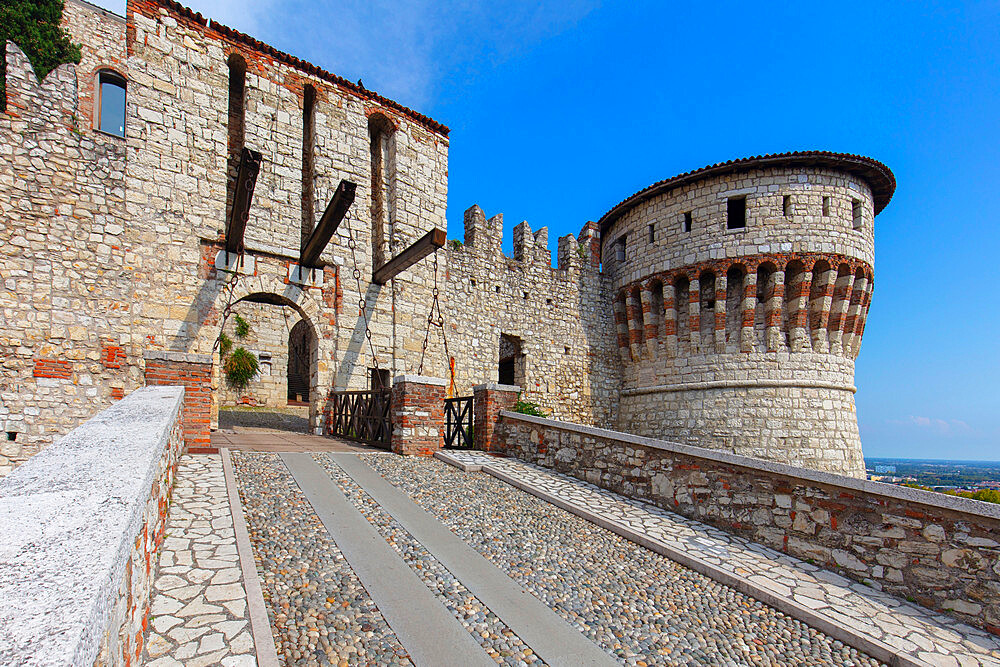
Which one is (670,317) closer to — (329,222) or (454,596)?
(329,222)

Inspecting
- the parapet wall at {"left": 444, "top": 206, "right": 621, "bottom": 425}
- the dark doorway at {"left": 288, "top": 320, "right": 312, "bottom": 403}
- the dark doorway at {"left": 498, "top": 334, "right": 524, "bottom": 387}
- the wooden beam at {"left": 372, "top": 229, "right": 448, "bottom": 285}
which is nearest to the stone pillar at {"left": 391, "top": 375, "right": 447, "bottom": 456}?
the wooden beam at {"left": 372, "top": 229, "right": 448, "bottom": 285}

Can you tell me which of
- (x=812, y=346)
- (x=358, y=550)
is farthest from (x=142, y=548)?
(x=812, y=346)

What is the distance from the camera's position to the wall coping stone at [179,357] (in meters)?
6.06

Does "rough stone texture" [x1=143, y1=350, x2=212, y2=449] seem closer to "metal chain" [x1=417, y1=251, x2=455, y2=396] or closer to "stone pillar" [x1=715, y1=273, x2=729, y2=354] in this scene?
"metal chain" [x1=417, y1=251, x2=455, y2=396]

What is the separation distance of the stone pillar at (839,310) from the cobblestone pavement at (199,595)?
46.1 ft

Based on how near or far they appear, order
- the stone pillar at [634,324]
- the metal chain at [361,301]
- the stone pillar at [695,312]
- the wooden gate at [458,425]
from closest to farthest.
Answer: the wooden gate at [458,425]
the metal chain at [361,301]
the stone pillar at [695,312]
the stone pillar at [634,324]

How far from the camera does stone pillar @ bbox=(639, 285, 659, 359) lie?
14.7 m

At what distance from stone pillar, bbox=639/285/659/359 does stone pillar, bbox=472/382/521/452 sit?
7080mm

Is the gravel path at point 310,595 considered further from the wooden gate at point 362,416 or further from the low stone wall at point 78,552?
the wooden gate at point 362,416

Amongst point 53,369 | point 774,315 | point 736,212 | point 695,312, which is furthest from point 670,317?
point 53,369

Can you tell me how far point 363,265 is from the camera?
431 inches

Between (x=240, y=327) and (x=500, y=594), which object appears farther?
(x=240, y=327)

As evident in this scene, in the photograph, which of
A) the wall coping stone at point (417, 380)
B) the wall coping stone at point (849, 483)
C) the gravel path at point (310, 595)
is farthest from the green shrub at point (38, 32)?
the wall coping stone at point (849, 483)

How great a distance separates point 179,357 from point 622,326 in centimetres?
1284
